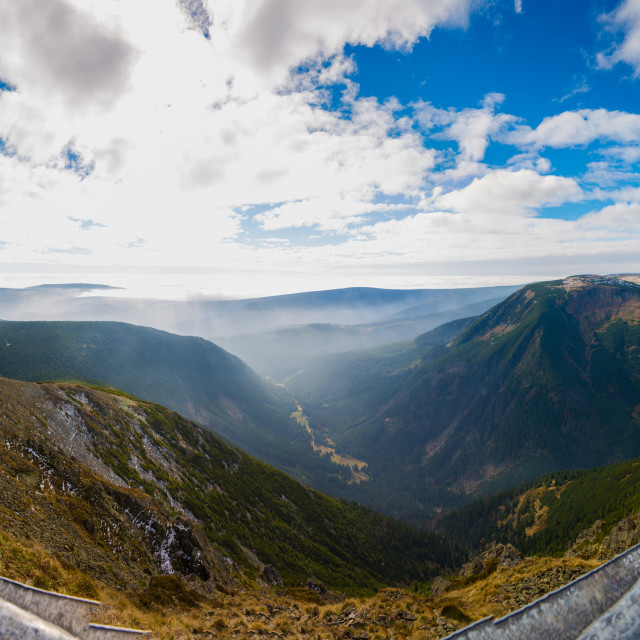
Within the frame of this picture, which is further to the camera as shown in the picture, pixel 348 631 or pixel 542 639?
pixel 348 631

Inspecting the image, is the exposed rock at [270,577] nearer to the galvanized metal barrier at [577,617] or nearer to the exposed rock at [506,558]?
the exposed rock at [506,558]

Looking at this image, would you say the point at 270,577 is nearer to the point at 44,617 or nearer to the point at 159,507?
the point at 159,507

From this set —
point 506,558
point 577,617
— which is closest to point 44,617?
point 577,617

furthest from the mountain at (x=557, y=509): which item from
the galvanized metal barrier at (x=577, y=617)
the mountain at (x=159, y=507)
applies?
the galvanized metal barrier at (x=577, y=617)

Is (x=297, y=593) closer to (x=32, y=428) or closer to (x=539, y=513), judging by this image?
(x=32, y=428)

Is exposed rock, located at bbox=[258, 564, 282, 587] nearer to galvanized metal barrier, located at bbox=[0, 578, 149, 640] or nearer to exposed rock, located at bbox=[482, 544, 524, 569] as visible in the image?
exposed rock, located at bbox=[482, 544, 524, 569]

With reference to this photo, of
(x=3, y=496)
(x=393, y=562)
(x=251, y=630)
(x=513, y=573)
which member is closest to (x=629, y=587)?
(x=513, y=573)

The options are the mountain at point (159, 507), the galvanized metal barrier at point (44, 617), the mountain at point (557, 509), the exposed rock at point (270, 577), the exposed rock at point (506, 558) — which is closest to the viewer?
the galvanized metal barrier at point (44, 617)

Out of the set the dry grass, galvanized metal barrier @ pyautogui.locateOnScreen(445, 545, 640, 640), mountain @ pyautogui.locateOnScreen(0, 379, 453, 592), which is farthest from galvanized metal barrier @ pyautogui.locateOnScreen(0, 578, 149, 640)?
galvanized metal barrier @ pyautogui.locateOnScreen(445, 545, 640, 640)
